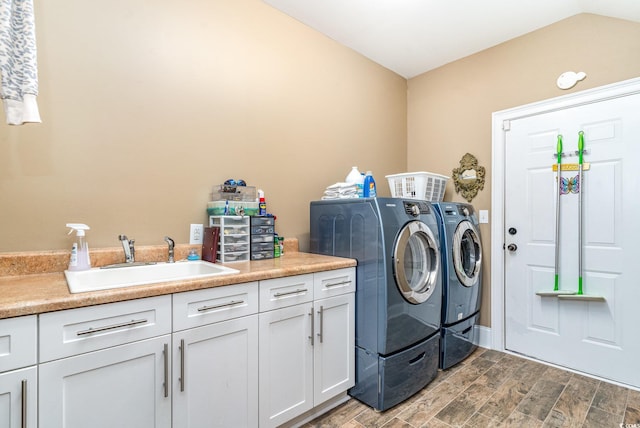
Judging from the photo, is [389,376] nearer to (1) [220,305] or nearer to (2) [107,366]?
(1) [220,305]

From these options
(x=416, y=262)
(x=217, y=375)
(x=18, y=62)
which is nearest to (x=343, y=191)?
(x=416, y=262)

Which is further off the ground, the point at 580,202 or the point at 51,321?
the point at 580,202

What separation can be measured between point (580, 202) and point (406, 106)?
1879 mm

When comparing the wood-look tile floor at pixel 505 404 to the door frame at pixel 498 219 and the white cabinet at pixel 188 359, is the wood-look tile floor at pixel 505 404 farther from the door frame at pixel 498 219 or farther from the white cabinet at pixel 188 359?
the door frame at pixel 498 219

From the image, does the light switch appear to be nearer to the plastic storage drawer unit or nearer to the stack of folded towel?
the stack of folded towel

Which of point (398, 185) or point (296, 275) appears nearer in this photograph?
point (296, 275)

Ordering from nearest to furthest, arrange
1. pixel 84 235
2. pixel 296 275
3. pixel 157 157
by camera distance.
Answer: pixel 84 235 < pixel 296 275 < pixel 157 157

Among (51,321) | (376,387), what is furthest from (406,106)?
(51,321)

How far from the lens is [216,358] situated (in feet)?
4.39

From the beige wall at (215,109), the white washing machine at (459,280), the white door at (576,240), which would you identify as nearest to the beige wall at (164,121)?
the beige wall at (215,109)

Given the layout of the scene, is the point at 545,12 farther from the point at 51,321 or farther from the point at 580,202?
the point at 51,321

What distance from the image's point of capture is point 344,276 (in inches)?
74.2

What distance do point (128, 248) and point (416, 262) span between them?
5.67 ft

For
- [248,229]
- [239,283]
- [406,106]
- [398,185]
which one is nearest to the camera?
[239,283]
